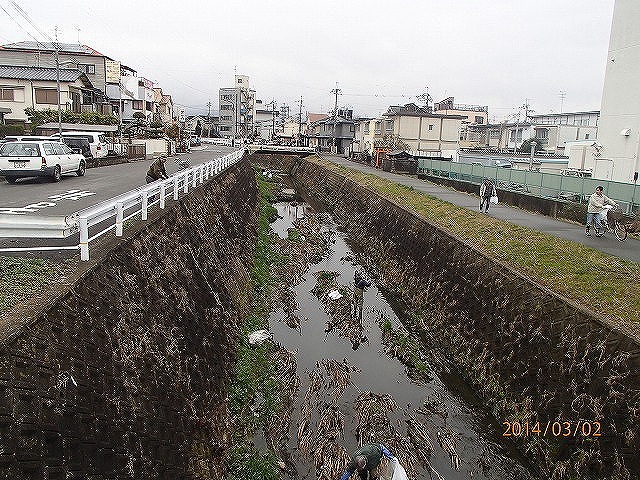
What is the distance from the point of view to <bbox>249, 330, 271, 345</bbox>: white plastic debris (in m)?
12.9

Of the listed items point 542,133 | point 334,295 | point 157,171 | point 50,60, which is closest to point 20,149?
point 157,171

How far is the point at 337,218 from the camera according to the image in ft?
119

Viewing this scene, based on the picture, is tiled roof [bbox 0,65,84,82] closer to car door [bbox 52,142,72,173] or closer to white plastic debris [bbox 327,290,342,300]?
car door [bbox 52,142,72,173]

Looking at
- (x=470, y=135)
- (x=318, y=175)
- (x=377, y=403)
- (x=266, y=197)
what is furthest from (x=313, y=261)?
(x=470, y=135)

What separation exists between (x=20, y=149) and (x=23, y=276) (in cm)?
1390

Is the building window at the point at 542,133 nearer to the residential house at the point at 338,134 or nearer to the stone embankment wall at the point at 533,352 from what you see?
the residential house at the point at 338,134

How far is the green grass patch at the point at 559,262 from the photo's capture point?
10.0 metres

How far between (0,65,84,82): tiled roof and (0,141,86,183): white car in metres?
30.1

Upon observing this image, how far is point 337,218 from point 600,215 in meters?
21.7

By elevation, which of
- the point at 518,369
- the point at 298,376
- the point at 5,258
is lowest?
the point at 298,376

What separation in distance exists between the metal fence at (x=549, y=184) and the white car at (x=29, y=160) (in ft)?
73.0

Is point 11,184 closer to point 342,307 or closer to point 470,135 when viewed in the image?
point 342,307

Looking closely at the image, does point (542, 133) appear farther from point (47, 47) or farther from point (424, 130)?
point (47, 47)
